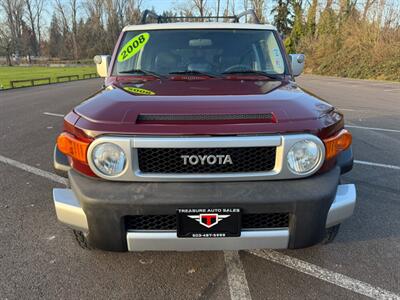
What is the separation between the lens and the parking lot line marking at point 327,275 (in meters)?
2.51

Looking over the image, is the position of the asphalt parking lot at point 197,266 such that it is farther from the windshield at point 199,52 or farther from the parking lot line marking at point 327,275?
the windshield at point 199,52

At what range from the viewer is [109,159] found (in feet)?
7.45

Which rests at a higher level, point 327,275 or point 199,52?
point 199,52

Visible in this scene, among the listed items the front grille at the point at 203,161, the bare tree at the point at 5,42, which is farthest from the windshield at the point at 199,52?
the bare tree at the point at 5,42

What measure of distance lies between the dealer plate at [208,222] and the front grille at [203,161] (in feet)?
0.81

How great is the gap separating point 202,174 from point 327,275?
1.26 m

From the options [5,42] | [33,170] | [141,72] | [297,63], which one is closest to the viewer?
[141,72]

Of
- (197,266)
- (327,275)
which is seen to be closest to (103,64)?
(197,266)

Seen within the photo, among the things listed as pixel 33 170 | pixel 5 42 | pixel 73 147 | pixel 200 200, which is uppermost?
pixel 73 147

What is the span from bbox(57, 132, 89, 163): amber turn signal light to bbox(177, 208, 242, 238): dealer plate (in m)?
0.71

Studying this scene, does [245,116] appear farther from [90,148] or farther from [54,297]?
[54,297]

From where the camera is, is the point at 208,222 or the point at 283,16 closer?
the point at 208,222

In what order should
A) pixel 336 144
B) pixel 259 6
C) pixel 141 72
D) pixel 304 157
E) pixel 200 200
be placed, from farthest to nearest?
pixel 259 6 → pixel 141 72 → pixel 336 144 → pixel 304 157 → pixel 200 200

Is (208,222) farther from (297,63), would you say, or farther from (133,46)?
(297,63)
